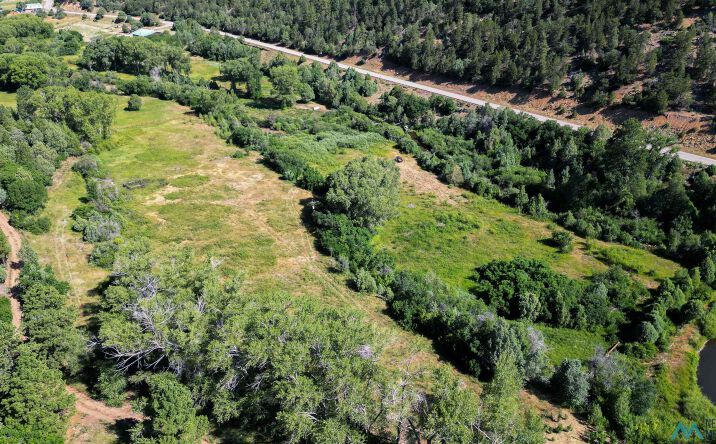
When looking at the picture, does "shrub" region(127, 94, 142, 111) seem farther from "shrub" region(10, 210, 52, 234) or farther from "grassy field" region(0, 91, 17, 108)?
"shrub" region(10, 210, 52, 234)

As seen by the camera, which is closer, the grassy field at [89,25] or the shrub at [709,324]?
the shrub at [709,324]

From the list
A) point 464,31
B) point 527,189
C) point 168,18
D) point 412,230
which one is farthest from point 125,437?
point 168,18

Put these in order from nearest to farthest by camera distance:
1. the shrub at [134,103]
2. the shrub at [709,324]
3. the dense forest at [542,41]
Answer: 1. the shrub at [709,324]
2. the dense forest at [542,41]
3. the shrub at [134,103]

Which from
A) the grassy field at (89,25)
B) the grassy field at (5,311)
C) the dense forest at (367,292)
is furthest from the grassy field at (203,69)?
the grassy field at (5,311)

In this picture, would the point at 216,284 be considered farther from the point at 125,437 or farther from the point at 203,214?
the point at 203,214

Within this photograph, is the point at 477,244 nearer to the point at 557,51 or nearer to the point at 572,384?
the point at 572,384

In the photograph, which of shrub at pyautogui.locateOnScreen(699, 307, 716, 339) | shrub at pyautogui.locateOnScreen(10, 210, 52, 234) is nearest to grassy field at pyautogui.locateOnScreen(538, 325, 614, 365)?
shrub at pyautogui.locateOnScreen(699, 307, 716, 339)

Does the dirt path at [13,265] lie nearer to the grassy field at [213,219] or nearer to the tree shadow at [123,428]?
the grassy field at [213,219]
